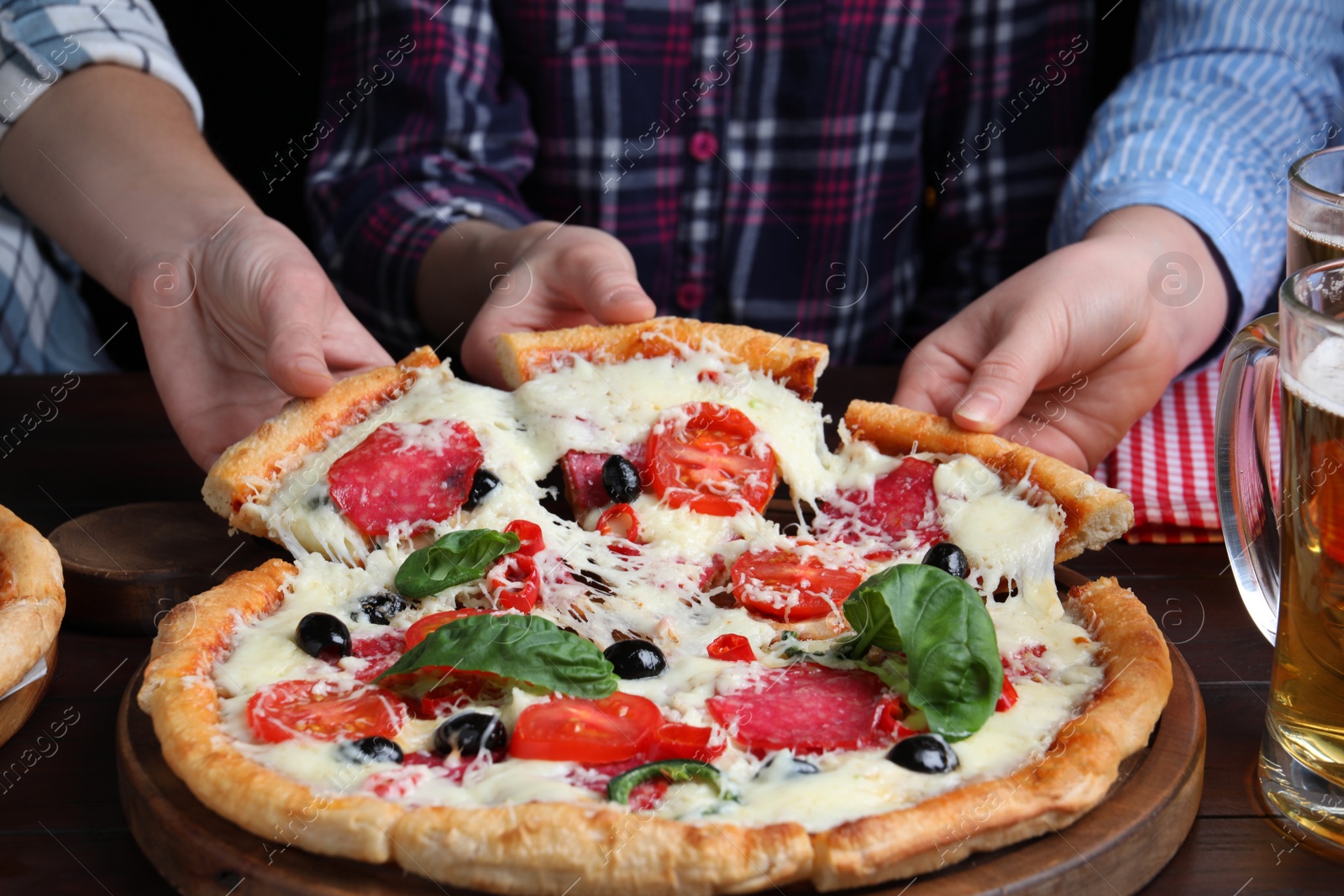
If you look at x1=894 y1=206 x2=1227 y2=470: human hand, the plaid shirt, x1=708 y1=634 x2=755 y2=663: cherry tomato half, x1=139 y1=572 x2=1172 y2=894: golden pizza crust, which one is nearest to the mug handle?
x1=139 y1=572 x2=1172 y2=894: golden pizza crust

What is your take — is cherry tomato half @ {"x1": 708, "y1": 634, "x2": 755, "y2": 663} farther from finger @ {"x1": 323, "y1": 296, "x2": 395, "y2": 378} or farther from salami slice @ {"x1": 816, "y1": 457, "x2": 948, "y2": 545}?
finger @ {"x1": 323, "y1": 296, "x2": 395, "y2": 378}

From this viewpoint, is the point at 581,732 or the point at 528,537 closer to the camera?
the point at 581,732

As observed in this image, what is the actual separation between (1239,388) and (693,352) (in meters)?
1.18

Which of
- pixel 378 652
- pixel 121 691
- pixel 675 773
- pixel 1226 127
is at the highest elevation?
pixel 1226 127

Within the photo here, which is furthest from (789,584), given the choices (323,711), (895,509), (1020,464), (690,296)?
(690,296)

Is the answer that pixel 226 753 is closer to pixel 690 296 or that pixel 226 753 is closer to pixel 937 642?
pixel 937 642

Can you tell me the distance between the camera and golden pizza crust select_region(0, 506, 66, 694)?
6.17 feet

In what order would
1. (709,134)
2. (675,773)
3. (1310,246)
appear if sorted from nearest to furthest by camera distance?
(675,773)
(1310,246)
(709,134)

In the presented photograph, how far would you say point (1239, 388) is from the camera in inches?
73.8

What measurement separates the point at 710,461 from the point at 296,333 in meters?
0.92

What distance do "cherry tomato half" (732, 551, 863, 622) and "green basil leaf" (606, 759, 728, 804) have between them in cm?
52

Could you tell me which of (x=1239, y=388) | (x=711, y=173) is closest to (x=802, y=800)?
(x=1239, y=388)

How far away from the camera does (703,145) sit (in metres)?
3.83

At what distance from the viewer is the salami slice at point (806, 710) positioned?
1.69 meters
